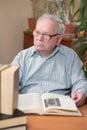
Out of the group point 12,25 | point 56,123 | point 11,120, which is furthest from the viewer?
point 12,25

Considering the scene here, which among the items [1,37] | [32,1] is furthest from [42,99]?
[32,1]

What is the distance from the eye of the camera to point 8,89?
112 cm

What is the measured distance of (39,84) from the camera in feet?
6.23

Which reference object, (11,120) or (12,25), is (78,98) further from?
(12,25)

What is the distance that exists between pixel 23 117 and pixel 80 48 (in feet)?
3.79

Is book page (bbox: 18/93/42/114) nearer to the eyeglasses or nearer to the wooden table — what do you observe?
the wooden table

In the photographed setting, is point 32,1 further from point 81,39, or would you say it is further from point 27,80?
point 27,80

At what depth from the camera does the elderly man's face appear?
1.91 m

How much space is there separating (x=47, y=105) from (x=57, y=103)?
7cm

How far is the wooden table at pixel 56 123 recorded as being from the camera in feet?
4.12

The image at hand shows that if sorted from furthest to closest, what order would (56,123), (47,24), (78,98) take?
(47,24)
(78,98)
(56,123)

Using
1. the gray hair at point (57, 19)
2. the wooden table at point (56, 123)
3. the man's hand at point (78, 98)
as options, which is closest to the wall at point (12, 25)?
the gray hair at point (57, 19)

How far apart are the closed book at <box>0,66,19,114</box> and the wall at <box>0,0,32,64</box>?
2.34 m

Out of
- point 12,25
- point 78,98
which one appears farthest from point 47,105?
point 12,25
